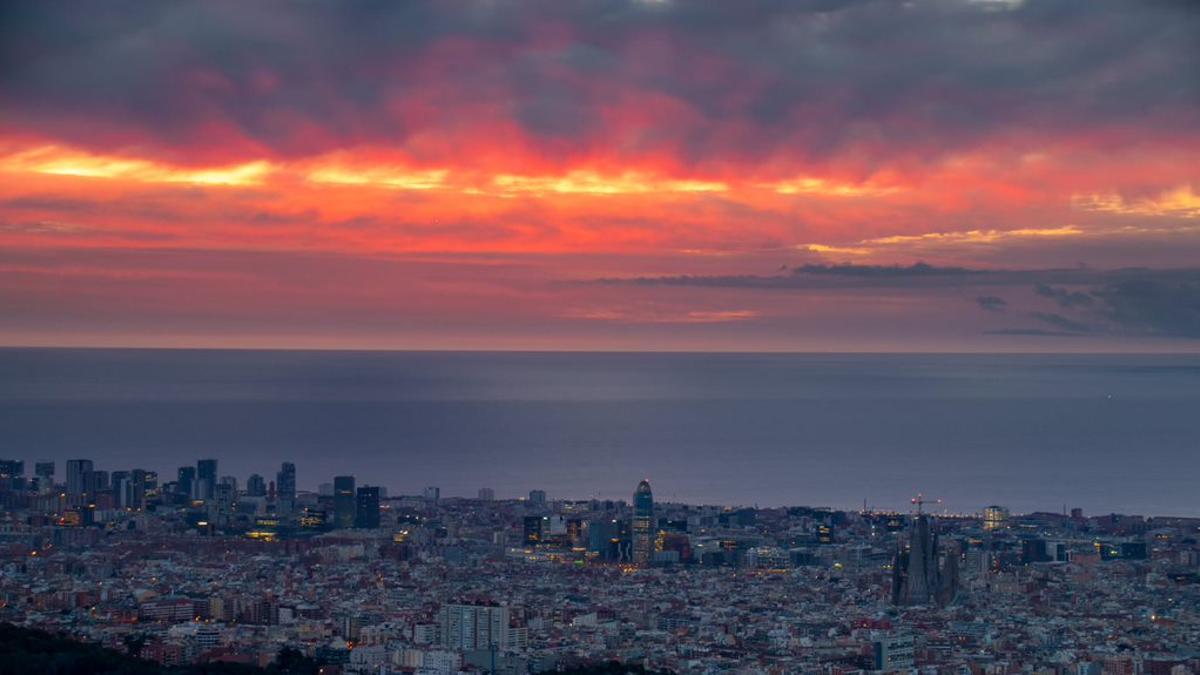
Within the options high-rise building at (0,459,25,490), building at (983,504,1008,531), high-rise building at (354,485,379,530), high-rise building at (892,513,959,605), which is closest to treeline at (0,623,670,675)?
high-rise building at (892,513,959,605)

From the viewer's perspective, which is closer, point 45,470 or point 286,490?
point 286,490

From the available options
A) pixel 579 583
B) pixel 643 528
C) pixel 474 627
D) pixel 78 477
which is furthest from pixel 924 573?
pixel 78 477

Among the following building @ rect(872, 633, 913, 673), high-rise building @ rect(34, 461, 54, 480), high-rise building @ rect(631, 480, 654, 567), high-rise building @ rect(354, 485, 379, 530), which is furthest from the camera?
high-rise building @ rect(34, 461, 54, 480)

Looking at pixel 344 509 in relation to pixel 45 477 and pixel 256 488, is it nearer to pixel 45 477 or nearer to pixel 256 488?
pixel 256 488

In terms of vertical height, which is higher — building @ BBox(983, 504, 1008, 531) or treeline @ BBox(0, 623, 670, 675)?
building @ BBox(983, 504, 1008, 531)

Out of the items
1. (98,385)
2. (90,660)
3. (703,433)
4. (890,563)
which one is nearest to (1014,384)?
(703,433)

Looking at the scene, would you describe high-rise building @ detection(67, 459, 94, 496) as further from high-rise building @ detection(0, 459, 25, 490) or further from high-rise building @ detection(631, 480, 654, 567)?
high-rise building @ detection(631, 480, 654, 567)
